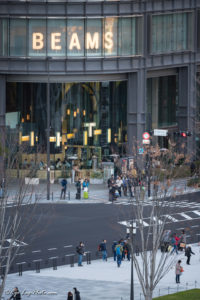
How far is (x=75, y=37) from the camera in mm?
76688

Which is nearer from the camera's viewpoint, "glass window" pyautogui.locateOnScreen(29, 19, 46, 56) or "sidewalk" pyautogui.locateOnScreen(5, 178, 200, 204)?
"sidewalk" pyautogui.locateOnScreen(5, 178, 200, 204)

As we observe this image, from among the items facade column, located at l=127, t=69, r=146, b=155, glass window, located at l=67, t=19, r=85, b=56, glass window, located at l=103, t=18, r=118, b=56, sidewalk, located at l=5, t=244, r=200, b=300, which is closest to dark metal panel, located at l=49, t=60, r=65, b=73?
glass window, located at l=67, t=19, r=85, b=56

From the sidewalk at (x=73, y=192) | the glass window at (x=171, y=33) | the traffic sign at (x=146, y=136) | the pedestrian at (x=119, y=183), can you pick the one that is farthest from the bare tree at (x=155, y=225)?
the glass window at (x=171, y=33)

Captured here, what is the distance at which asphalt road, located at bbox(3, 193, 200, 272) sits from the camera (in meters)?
52.9

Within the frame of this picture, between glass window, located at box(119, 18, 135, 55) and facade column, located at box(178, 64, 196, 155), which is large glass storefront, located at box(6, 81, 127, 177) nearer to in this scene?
glass window, located at box(119, 18, 135, 55)

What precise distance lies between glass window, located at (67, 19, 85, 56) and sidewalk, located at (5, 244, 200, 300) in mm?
28650

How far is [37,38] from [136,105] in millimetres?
10090

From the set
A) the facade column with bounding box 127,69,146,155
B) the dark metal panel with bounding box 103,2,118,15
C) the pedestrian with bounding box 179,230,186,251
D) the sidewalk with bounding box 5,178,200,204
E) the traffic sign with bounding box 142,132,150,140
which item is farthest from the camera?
the facade column with bounding box 127,69,146,155

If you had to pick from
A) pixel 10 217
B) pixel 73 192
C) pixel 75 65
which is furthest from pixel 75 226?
pixel 75 65

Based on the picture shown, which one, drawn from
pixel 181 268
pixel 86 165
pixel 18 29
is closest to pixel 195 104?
pixel 86 165

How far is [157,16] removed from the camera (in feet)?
263

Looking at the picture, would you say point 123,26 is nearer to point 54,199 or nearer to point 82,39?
point 82,39

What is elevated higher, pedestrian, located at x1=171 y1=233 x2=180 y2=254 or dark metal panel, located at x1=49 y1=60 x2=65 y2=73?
dark metal panel, located at x1=49 y1=60 x2=65 y2=73

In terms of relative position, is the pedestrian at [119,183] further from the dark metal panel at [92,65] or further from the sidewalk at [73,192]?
the dark metal panel at [92,65]
